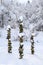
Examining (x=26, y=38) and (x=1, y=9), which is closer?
(x=26, y=38)

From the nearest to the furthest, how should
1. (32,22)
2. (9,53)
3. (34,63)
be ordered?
(34,63) < (9,53) < (32,22)

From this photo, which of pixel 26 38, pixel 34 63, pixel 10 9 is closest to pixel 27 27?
pixel 26 38

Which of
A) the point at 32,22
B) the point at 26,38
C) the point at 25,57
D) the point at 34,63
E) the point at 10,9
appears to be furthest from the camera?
the point at 10,9

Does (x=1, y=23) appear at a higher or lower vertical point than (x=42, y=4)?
lower

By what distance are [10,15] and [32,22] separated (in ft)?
13.1

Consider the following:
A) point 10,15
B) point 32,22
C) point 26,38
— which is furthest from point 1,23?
point 26,38

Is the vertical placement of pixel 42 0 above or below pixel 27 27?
above

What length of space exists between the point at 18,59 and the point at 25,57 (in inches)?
31.4

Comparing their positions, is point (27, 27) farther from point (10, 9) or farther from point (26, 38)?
point (10, 9)

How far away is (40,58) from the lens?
710 inches

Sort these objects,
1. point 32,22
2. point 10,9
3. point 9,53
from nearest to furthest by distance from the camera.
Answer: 1. point 9,53
2. point 32,22
3. point 10,9

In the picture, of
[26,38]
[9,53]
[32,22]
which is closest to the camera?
[9,53]

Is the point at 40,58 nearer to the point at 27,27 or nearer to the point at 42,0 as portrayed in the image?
the point at 27,27

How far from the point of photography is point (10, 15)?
127 ft
